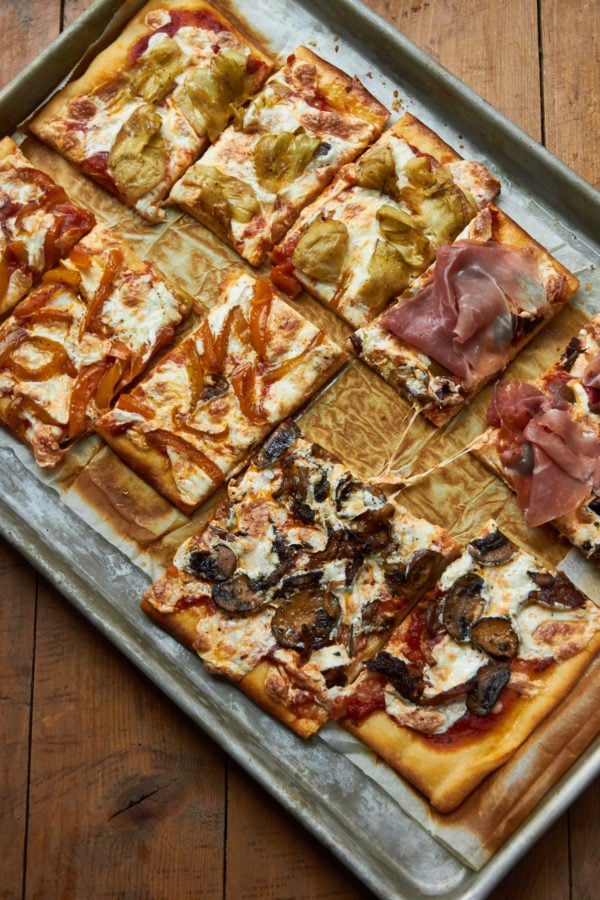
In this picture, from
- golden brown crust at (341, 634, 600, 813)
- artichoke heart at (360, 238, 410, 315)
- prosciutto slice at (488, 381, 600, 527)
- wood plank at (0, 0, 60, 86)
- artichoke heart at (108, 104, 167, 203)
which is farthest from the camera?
wood plank at (0, 0, 60, 86)

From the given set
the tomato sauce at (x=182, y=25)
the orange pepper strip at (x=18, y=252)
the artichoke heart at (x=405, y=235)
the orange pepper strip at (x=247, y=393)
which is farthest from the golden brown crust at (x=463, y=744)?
the tomato sauce at (x=182, y=25)

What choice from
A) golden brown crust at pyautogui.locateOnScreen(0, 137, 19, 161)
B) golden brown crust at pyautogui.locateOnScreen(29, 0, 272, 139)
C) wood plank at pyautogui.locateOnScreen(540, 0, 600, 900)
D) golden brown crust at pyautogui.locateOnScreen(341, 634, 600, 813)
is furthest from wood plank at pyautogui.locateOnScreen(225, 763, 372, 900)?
wood plank at pyautogui.locateOnScreen(540, 0, 600, 900)

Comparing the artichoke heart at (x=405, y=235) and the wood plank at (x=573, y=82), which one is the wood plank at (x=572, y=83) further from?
the artichoke heart at (x=405, y=235)

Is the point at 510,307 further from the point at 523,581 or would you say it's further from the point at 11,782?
the point at 11,782

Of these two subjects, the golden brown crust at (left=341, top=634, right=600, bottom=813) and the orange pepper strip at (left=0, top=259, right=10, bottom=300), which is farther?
the orange pepper strip at (left=0, top=259, right=10, bottom=300)

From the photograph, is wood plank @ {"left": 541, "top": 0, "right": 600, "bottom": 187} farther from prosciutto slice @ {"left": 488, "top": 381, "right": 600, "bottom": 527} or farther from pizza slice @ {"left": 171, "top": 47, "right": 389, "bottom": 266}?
prosciutto slice @ {"left": 488, "top": 381, "right": 600, "bottom": 527}

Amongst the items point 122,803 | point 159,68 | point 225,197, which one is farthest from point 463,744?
point 159,68

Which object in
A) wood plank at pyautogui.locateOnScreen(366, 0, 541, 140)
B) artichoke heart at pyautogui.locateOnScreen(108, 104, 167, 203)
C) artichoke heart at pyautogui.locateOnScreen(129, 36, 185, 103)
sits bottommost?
artichoke heart at pyautogui.locateOnScreen(108, 104, 167, 203)
